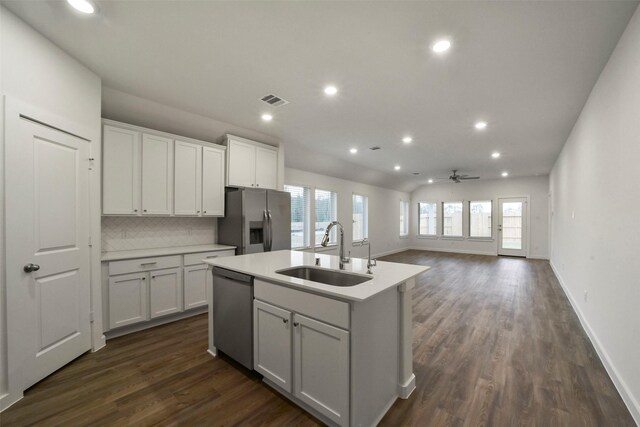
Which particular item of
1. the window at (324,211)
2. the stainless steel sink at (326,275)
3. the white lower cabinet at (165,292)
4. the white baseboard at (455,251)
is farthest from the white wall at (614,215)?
the white baseboard at (455,251)

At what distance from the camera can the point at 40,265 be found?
2094 millimetres

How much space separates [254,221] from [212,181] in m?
0.85

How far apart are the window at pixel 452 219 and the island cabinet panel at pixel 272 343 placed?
32.5 ft

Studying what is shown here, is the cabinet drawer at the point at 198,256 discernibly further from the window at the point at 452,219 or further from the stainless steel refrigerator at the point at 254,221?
the window at the point at 452,219

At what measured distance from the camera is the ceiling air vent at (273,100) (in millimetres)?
3094

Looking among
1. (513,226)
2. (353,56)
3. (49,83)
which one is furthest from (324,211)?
(513,226)

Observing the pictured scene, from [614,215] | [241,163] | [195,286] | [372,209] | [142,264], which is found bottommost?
[195,286]

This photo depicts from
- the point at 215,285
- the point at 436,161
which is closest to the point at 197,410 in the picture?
the point at 215,285

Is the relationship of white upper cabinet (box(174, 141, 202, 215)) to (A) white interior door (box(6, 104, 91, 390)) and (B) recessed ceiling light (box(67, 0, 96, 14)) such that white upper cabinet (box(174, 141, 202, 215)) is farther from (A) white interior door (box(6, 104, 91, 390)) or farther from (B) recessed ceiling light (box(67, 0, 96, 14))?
(B) recessed ceiling light (box(67, 0, 96, 14))

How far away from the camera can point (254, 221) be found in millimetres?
3994

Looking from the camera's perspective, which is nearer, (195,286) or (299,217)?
(195,286)

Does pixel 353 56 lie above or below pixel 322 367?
above

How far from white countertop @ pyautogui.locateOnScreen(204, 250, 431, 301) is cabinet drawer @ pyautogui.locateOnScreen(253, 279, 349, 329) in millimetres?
60

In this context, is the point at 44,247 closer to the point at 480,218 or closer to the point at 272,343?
the point at 272,343
